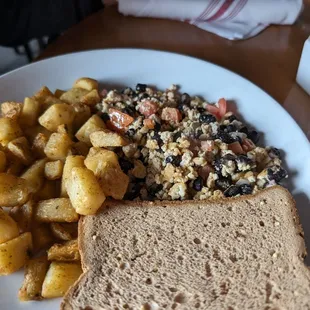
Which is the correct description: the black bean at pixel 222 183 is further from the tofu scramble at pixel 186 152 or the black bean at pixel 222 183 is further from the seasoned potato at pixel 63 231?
the seasoned potato at pixel 63 231

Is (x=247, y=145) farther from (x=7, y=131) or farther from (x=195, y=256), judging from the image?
(x=7, y=131)

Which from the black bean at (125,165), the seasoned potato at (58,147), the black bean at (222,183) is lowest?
the seasoned potato at (58,147)

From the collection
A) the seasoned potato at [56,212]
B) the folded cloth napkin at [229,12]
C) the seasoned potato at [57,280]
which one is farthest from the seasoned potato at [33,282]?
the folded cloth napkin at [229,12]

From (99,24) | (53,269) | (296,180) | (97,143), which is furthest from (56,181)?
(99,24)

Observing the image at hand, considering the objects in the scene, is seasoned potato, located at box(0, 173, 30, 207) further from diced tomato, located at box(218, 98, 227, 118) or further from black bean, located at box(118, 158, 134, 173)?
diced tomato, located at box(218, 98, 227, 118)

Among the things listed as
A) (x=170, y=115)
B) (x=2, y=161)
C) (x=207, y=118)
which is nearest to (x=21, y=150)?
(x=2, y=161)

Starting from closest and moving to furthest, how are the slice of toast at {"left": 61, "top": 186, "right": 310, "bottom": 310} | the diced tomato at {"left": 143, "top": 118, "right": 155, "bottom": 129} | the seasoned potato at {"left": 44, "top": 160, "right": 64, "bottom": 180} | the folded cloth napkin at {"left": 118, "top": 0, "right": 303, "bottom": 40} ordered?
the slice of toast at {"left": 61, "top": 186, "right": 310, "bottom": 310} < the seasoned potato at {"left": 44, "top": 160, "right": 64, "bottom": 180} < the diced tomato at {"left": 143, "top": 118, "right": 155, "bottom": 129} < the folded cloth napkin at {"left": 118, "top": 0, "right": 303, "bottom": 40}

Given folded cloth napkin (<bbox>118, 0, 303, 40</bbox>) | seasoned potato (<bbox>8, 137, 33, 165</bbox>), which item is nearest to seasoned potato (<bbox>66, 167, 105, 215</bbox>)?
seasoned potato (<bbox>8, 137, 33, 165</bbox>)
